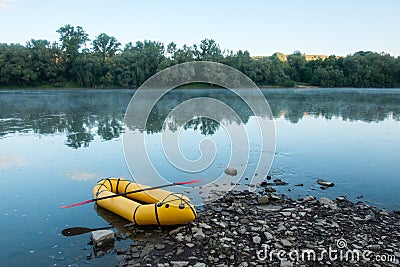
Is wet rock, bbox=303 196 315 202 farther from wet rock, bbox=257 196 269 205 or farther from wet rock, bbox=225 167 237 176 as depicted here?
wet rock, bbox=225 167 237 176

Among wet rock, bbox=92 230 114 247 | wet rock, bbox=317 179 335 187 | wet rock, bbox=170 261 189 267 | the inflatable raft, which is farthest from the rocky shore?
wet rock, bbox=317 179 335 187

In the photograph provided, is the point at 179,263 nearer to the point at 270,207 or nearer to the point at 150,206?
the point at 150,206

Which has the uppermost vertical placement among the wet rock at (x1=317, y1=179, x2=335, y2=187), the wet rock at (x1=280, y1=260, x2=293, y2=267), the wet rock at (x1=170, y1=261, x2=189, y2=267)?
the wet rock at (x1=317, y1=179, x2=335, y2=187)

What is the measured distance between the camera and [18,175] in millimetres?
12844

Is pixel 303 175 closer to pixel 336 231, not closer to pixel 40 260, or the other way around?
pixel 336 231

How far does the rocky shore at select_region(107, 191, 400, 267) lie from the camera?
6.80 metres

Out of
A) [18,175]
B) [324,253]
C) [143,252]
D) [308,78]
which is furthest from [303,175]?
[308,78]

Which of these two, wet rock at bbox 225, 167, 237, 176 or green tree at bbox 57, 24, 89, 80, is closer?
wet rock at bbox 225, 167, 237, 176

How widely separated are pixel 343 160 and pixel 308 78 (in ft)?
302

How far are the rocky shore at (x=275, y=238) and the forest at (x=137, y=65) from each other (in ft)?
247

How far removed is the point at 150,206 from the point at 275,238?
3106mm

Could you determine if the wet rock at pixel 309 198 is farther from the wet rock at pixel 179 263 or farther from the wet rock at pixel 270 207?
the wet rock at pixel 179 263

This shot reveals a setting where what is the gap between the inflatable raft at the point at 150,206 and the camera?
27.0ft

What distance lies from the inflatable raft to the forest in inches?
2901
